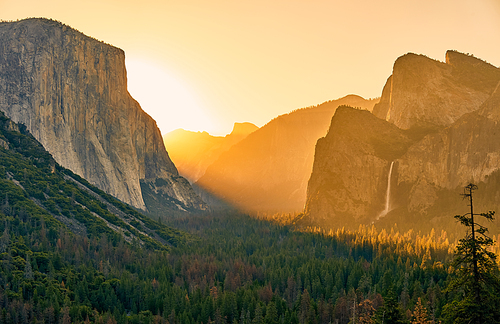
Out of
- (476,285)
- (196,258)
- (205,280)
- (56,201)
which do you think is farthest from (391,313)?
(56,201)

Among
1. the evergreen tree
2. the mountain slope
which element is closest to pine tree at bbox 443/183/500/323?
the evergreen tree

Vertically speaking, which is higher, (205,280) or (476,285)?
(476,285)

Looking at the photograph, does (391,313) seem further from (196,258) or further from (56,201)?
(56,201)

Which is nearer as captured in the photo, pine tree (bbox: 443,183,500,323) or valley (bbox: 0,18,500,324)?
pine tree (bbox: 443,183,500,323)

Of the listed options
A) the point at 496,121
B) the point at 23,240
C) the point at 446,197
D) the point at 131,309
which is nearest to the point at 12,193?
the point at 23,240

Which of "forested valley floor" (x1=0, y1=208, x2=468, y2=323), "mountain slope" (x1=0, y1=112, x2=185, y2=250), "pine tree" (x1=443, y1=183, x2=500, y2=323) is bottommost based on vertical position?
"forested valley floor" (x1=0, y1=208, x2=468, y2=323)

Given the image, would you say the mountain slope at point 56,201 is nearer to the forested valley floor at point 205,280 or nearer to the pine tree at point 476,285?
the forested valley floor at point 205,280

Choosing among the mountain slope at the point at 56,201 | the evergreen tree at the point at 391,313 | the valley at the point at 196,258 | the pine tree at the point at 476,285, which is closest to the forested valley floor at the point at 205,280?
the valley at the point at 196,258

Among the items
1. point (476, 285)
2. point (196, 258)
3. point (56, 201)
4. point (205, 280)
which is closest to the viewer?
point (476, 285)

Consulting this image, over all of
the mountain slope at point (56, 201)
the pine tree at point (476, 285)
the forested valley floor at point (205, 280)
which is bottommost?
the forested valley floor at point (205, 280)

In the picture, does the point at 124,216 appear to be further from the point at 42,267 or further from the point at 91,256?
the point at 42,267

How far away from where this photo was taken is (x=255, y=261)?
14712 cm

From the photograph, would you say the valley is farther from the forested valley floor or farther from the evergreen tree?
the forested valley floor

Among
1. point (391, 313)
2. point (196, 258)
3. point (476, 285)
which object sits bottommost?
point (196, 258)
